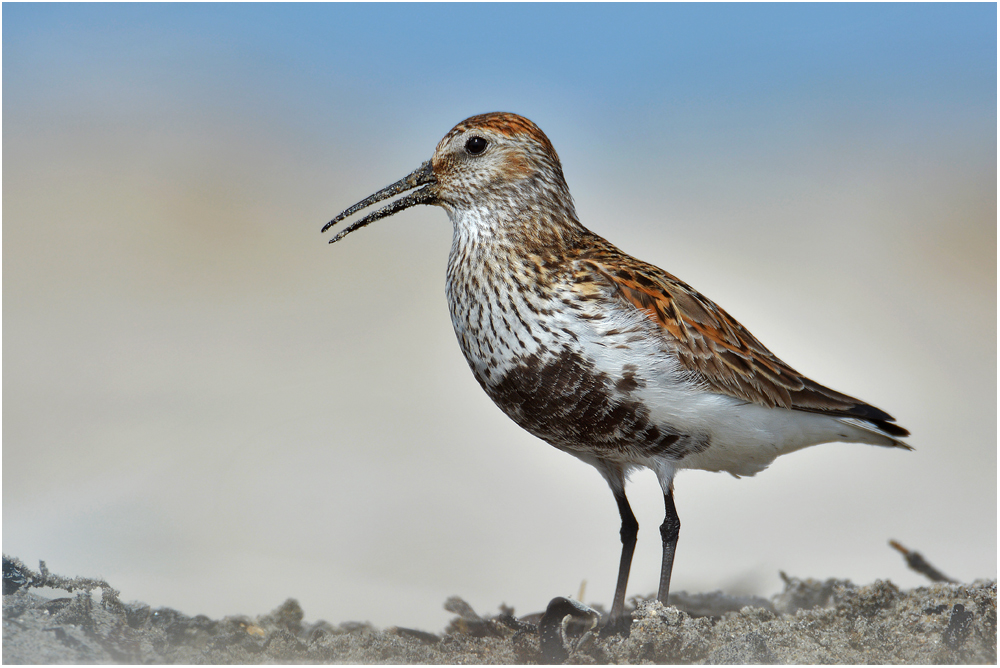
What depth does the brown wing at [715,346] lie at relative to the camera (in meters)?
3.71

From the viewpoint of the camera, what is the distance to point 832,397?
12.9 ft

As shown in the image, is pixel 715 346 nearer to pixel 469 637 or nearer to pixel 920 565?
pixel 469 637

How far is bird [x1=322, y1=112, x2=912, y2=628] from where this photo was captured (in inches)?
140

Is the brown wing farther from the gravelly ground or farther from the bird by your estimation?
the gravelly ground

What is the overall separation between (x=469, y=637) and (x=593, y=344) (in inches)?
60.5

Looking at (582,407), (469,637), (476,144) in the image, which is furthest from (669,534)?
(476,144)

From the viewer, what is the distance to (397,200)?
13.5 feet

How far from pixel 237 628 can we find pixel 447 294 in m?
1.79

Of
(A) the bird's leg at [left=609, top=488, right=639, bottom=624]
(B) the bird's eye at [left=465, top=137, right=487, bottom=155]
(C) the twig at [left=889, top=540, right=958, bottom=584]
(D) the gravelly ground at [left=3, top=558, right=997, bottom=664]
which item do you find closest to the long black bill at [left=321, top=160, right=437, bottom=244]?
(B) the bird's eye at [left=465, top=137, right=487, bottom=155]

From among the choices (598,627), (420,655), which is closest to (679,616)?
(598,627)

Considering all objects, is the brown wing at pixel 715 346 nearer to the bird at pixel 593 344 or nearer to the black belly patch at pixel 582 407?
the bird at pixel 593 344

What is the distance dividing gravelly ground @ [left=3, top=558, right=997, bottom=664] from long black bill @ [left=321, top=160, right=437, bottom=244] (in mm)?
1859

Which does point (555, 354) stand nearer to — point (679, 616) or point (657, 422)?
point (657, 422)

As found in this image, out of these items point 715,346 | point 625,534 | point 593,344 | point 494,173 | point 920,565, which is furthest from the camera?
point 920,565
